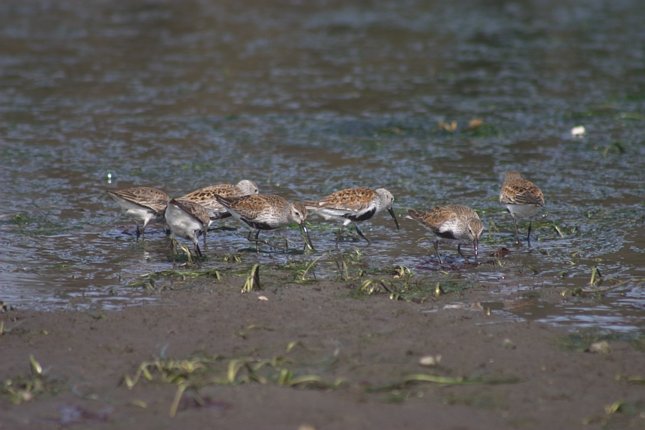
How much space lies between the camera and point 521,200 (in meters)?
11.6

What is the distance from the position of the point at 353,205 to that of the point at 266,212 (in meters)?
0.98

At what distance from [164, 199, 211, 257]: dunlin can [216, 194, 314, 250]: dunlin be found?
19.6 inches

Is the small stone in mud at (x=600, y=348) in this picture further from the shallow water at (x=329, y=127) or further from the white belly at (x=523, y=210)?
the white belly at (x=523, y=210)

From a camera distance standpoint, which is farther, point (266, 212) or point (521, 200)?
point (266, 212)

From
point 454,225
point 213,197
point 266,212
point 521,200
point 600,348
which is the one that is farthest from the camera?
point 213,197

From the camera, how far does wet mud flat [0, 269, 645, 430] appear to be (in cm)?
683

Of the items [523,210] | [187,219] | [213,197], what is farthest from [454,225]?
[213,197]

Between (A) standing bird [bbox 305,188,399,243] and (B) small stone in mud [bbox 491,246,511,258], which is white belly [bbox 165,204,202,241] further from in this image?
(B) small stone in mud [bbox 491,246,511,258]

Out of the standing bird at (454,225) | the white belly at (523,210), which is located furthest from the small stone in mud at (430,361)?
the white belly at (523,210)

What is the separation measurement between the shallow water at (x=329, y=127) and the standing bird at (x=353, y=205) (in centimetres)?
30

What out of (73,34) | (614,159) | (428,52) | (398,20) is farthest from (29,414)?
(398,20)

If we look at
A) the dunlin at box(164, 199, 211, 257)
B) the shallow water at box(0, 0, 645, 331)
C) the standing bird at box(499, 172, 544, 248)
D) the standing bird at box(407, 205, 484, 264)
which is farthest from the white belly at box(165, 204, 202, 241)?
the standing bird at box(499, 172, 544, 248)

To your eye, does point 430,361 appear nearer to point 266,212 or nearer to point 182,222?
point 182,222

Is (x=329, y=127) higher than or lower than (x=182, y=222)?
lower
